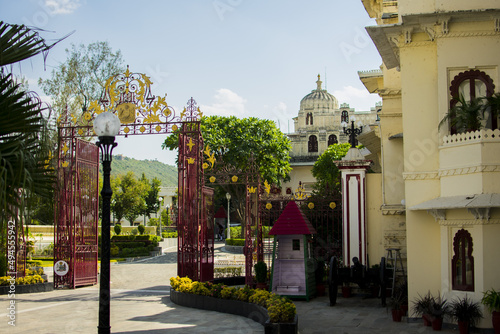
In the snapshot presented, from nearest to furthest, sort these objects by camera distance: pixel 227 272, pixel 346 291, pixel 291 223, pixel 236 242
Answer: pixel 291 223 → pixel 346 291 → pixel 227 272 → pixel 236 242

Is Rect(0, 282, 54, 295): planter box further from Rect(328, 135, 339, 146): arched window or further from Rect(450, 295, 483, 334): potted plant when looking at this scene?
Rect(328, 135, 339, 146): arched window

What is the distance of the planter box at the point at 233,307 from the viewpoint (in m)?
11.1

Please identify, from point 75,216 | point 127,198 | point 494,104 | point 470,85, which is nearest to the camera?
point 494,104

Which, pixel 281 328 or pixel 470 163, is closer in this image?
pixel 281 328

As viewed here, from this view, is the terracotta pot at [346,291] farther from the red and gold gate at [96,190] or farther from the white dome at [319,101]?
the white dome at [319,101]

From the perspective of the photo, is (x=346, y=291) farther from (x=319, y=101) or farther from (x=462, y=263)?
(x=319, y=101)

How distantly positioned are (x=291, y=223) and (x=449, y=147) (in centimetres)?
648

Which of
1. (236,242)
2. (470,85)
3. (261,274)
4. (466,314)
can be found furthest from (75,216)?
(236,242)

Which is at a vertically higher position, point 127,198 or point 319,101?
point 319,101

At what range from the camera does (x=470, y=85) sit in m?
12.9

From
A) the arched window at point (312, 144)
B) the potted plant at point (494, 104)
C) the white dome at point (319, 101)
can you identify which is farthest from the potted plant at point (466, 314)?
the white dome at point (319, 101)

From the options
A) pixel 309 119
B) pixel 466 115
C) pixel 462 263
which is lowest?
pixel 462 263

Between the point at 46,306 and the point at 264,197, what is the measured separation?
7.46 metres

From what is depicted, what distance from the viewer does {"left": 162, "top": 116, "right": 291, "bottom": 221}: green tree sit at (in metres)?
43.6
